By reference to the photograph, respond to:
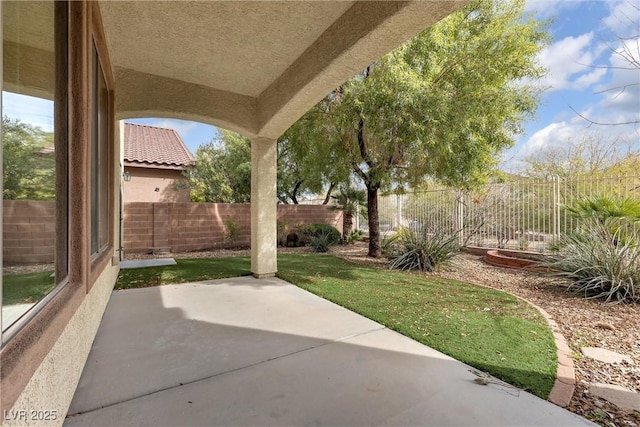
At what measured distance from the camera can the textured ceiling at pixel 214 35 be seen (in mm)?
3615

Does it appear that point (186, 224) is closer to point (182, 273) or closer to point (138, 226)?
point (138, 226)

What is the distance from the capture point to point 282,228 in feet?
40.5

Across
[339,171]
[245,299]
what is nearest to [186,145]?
[339,171]

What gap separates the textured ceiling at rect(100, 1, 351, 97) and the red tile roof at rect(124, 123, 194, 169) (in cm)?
994

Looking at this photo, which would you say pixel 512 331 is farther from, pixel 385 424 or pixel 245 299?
pixel 245 299

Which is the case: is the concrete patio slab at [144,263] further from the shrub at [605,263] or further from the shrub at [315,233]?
the shrub at [605,263]

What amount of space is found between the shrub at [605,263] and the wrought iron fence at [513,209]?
52.0 inches

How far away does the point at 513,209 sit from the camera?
31.2ft

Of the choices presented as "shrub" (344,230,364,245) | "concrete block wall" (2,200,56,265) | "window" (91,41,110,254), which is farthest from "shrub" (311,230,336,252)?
"concrete block wall" (2,200,56,265)

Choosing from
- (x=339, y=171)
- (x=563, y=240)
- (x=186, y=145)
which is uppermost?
(x=186, y=145)

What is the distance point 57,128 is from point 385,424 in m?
3.09

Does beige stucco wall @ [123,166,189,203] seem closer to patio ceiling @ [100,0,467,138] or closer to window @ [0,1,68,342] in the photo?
patio ceiling @ [100,0,467,138]

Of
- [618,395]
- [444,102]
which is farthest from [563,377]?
[444,102]

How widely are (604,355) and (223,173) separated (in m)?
13.4
